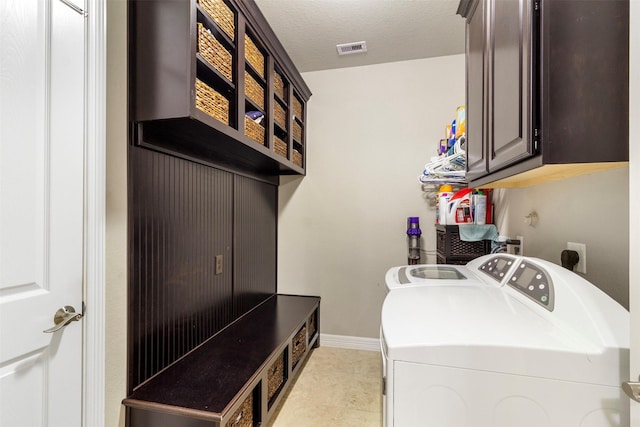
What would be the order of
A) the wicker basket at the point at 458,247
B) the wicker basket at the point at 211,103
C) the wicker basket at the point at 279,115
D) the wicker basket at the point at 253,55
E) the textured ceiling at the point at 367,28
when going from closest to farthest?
the wicker basket at the point at 211,103, the wicker basket at the point at 253,55, the textured ceiling at the point at 367,28, the wicker basket at the point at 458,247, the wicker basket at the point at 279,115

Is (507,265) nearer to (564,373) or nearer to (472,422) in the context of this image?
(564,373)

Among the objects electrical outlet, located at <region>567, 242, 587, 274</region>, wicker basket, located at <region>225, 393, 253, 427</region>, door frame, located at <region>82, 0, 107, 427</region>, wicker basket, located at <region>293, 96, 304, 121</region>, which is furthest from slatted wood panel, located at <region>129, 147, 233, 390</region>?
electrical outlet, located at <region>567, 242, 587, 274</region>

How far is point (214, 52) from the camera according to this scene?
1.40 m

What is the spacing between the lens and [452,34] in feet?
7.35

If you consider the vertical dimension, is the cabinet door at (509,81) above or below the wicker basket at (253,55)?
below

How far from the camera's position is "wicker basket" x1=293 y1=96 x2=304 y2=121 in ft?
8.42

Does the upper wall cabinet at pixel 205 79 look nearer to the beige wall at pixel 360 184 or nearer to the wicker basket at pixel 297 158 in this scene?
the wicker basket at pixel 297 158

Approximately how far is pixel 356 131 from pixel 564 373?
7.66 ft

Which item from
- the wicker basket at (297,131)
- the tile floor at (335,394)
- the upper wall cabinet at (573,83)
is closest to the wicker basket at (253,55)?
the wicker basket at (297,131)

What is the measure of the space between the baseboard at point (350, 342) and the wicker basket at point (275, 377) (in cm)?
88

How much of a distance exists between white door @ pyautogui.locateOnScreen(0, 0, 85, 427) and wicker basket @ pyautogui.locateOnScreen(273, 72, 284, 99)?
1131 mm

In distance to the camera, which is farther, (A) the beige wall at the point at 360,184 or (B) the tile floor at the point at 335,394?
(A) the beige wall at the point at 360,184

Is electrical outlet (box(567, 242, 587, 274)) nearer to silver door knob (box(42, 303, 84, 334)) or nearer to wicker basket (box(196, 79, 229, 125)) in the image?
wicker basket (box(196, 79, 229, 125))

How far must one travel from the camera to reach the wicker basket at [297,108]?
257 centimetres
